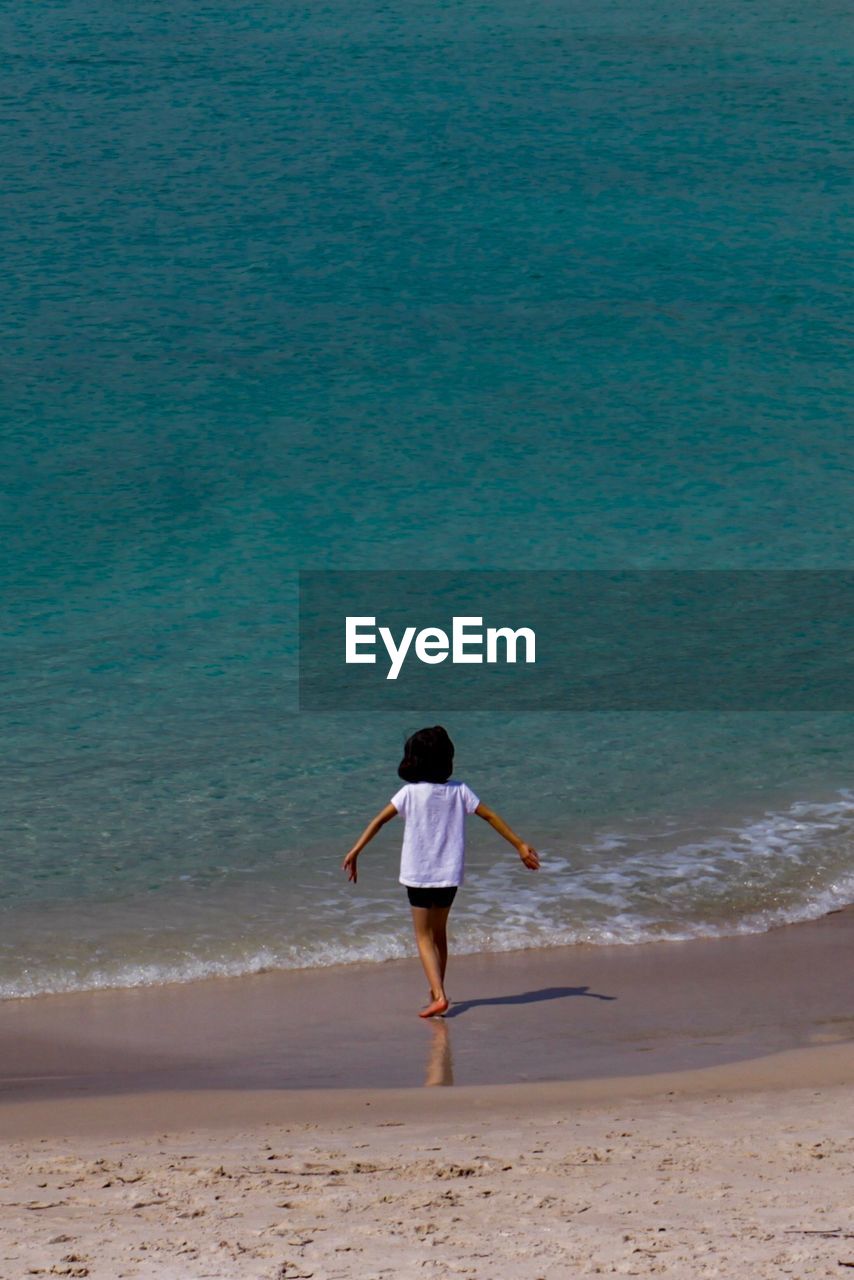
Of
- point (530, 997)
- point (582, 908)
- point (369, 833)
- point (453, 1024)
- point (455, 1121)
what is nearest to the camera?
point (455, 1121)

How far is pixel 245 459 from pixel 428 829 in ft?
41.5

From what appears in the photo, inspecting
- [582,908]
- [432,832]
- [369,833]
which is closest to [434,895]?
[432,832]

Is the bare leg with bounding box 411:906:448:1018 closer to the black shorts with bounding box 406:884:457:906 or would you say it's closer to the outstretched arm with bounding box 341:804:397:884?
the black shorts with bounding box 406:884:457:906

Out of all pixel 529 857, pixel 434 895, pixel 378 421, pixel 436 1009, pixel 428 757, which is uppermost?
pixel 378 421

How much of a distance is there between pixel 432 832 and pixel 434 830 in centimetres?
1

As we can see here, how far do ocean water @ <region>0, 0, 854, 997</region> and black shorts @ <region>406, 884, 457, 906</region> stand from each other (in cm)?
105

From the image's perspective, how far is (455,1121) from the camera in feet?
18.7

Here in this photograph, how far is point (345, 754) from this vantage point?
11820 millimetres

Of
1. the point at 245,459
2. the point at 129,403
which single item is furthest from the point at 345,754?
the point at 129,403

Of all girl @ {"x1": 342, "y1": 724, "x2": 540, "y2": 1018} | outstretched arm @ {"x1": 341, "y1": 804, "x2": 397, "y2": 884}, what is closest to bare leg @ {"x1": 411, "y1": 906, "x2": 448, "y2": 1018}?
girl @ {"x1": 342, "y1": 724, "x2": 540, "y2": 1018}

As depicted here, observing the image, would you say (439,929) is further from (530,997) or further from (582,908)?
(582,908)

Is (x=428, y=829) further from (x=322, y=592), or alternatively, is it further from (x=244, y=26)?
(x=244, y=26)

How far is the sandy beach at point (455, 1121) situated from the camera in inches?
171

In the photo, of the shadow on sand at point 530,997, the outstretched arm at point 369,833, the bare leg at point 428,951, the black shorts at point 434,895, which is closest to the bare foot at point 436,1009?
the bare leg at point 428,951
